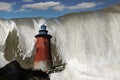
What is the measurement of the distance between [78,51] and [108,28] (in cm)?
190

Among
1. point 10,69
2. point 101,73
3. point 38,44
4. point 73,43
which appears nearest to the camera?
point 10,69

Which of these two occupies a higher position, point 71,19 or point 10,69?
point 71,19

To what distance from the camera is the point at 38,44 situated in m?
17.0

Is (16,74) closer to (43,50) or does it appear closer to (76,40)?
(43,50)

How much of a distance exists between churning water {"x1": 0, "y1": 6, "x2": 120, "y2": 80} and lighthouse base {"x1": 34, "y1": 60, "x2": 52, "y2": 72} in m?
0.28

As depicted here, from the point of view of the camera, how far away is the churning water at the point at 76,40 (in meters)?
16.9

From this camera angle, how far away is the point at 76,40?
18188 millimetres

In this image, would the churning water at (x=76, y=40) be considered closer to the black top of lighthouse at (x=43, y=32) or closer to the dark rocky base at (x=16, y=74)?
the black top of lighthouse at (x=43, y=32)

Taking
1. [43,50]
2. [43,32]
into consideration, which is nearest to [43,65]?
[43,50]

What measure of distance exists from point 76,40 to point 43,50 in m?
1.90

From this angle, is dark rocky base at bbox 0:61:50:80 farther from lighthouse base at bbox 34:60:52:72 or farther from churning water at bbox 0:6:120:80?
churning water at bbox 0:6:120:80

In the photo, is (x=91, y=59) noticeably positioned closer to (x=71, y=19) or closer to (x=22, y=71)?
(x=71, y=19)

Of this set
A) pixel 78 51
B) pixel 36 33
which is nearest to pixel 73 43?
pixel 78 51

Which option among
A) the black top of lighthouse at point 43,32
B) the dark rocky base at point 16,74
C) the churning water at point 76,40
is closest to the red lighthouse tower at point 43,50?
the black top of lighthouse at point 43,32
